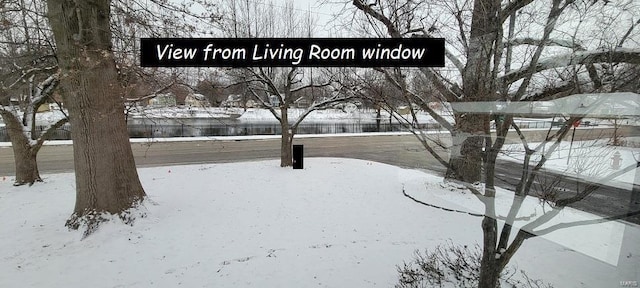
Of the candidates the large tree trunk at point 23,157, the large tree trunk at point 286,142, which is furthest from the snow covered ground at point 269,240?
the large tree trunk at point 286,142

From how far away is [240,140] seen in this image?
17297 millimetres

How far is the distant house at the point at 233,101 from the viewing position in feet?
28.3

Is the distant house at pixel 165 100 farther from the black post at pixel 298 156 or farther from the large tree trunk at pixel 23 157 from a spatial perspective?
the black post at pixel 298 156

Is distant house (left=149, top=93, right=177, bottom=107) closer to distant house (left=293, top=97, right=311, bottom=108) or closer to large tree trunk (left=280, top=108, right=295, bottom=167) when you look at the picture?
large tree trunk (left=280, top=108, right=295, bottom=167)

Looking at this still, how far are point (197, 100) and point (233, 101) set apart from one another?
7.89 feet

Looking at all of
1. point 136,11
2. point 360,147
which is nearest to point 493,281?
point 136,11

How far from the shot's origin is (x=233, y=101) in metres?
9.09

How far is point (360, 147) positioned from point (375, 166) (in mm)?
5602

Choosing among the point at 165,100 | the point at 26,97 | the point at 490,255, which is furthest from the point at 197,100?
the point at 490,255

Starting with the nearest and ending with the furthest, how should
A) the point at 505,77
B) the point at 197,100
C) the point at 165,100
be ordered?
1. the point at 505,77
2. the point at 197,100
3. the point at 165,100

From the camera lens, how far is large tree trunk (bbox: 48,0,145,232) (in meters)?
3.95

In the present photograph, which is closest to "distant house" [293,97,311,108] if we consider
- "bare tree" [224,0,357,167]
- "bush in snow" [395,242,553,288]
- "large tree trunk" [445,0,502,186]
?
"bare tree" [224,0,357,167]

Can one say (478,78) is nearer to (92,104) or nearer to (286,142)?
(92,104)

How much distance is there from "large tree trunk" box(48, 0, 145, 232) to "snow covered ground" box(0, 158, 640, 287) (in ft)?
1.46
